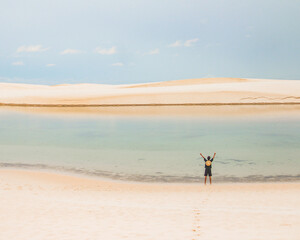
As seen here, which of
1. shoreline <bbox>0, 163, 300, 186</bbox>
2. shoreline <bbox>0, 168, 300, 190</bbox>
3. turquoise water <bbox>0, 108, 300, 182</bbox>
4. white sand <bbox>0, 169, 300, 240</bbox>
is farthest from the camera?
turquoise water <bbox>0, 108, 300, 182</bbox>

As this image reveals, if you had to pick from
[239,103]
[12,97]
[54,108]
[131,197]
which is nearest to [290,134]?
[131,197]

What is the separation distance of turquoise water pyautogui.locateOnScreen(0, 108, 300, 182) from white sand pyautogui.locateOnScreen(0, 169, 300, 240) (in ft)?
4.02

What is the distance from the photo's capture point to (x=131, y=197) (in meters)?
8.04

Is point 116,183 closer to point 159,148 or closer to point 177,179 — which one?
point 177,179

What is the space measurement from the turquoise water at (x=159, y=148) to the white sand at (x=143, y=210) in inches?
48.3

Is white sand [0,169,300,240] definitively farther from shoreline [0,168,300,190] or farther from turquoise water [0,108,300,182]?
turquoise water [0,108,300,182]

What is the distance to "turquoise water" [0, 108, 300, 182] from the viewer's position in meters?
10.7

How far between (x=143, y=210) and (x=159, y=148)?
24.4 feet

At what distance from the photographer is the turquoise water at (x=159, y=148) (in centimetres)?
1070

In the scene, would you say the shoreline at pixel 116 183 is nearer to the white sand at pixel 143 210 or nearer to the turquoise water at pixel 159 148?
the white sand at pixel 143 210

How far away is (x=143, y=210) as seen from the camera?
6719 mm

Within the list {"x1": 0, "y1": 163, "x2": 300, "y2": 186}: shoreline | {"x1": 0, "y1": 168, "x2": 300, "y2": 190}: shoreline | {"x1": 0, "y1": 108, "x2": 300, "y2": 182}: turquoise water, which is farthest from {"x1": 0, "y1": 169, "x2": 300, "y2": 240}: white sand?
{"x1": 0, "y1": 108, "x2": 300, "y2": 182}: turquoise water

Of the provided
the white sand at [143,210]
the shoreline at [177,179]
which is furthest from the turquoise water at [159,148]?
the white sand at [143,210]

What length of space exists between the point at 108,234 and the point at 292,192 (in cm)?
481
